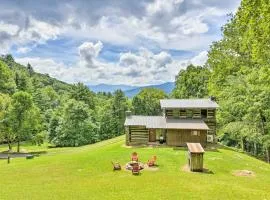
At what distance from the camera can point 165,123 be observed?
153ft

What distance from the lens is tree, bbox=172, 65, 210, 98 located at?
81.4 meters

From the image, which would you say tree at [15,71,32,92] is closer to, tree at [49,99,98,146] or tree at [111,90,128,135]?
tree at [111,90,128,135]

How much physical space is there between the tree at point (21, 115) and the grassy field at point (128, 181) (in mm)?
29183

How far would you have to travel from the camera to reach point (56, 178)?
1051 inches

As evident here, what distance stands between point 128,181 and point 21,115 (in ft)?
146

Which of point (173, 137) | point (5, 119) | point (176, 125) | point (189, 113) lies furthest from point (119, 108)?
point (173, 137)

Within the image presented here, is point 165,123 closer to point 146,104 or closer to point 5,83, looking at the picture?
point 5,83

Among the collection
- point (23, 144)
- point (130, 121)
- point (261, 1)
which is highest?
point (261, 1)

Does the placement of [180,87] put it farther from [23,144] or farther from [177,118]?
[23,144]

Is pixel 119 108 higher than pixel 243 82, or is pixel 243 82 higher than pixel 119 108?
pixel 243 82

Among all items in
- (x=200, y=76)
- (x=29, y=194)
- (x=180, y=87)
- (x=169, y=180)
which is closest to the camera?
(x=29, y=194)

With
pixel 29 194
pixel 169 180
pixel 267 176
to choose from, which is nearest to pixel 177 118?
pixel 267 176

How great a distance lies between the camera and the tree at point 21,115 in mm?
61022

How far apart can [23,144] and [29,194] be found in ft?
220
